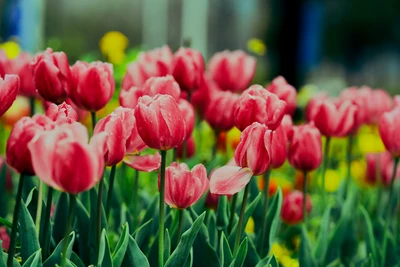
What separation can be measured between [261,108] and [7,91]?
1.44 ft

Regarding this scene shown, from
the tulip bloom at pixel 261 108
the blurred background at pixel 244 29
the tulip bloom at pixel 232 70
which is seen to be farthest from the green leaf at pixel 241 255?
the blurred background at pixel 244 29

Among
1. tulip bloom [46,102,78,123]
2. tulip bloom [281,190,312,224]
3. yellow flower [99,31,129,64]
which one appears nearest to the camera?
tulip bloom [46,102,78,123]

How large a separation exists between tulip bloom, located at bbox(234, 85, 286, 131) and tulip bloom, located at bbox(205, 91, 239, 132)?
37 centimetres

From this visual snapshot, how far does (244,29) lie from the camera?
11.8 meters

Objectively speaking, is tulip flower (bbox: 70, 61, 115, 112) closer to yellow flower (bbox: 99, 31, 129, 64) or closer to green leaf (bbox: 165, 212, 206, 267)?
green leaf (bbox: 165, 212, 206, 267)

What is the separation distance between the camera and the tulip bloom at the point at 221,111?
65.7 inches

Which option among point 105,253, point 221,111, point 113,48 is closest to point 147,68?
point 221,111

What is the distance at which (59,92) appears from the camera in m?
1.36

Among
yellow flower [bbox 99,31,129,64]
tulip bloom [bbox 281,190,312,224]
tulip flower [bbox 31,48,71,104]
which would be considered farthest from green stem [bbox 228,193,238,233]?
yellow flower [bbox 99,31,129,64]

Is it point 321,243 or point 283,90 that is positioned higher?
point 283,90

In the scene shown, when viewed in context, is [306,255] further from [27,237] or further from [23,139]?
[23,139]

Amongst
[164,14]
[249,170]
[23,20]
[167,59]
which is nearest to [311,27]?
[164,14]

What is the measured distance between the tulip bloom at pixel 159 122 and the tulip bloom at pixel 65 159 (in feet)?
0.72

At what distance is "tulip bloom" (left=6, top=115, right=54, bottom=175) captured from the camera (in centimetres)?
92
